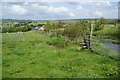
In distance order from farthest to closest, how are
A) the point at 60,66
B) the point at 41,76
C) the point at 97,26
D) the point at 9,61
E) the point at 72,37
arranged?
the point at 97,26 < the point at 72,37 < the point at 9,61 < the point at 60,66 < the point at 41,76

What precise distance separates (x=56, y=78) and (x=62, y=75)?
44 centimetres

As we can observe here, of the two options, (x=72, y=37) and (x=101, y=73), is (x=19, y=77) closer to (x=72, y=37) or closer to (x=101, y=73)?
(x=101, y=73)

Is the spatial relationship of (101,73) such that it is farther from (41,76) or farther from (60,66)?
(41,76)

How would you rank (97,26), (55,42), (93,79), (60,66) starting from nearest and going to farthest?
(93,79), (60,66), (55,42), (97,26)

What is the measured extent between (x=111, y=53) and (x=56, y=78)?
6.04 m

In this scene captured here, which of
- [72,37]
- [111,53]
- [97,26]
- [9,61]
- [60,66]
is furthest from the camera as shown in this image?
[97,26]

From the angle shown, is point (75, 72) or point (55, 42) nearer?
point (75, 72)

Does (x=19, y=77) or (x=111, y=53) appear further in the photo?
(x=111, y=53)

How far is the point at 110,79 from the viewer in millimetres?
5398

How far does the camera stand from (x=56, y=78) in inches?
217

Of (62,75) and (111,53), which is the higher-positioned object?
(111,53)

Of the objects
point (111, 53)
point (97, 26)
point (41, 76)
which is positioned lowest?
point (41, 76)

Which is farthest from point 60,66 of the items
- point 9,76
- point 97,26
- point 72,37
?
point 97,26

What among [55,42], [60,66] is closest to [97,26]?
[55,42]
